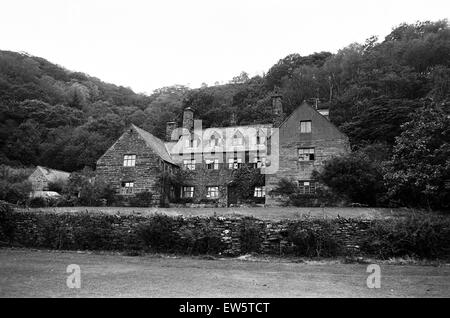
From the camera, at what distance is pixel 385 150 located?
42.6 m

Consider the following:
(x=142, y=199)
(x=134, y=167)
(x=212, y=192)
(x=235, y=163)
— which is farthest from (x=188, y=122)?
(x=142, y=199)

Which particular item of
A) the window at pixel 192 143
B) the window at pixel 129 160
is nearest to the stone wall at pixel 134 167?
the window at pixel 129 160

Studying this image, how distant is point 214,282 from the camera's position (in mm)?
11641

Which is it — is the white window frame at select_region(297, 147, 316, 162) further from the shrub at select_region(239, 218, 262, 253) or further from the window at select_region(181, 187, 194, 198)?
the shrub at select_region(239, 218, 262, 253)

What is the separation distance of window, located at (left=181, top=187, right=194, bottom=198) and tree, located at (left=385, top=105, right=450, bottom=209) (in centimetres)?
2333

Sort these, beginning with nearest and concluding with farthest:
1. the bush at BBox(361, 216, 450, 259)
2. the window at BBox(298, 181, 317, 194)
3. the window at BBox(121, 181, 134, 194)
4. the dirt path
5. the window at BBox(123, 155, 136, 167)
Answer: the dirt path < the bush at BBox(361, 216, 450, 259) < the window at BBox(298, 181, 317, 194) < the window at BBox(121, 181, 134, 194) < the window at BBox(123, 155, 136, 167)

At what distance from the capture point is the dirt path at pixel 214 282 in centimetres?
977

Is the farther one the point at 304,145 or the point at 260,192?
the point at 260,192

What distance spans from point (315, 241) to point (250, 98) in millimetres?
66977

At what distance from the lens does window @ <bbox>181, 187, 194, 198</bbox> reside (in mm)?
46719

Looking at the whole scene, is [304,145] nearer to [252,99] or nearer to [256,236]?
[256,236]

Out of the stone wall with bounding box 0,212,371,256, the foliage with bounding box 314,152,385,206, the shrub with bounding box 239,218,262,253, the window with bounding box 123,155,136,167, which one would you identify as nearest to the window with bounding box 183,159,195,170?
the window with bounding box 123,155,136,167

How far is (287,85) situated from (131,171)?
153 feet

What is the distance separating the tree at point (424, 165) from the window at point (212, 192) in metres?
20.9
